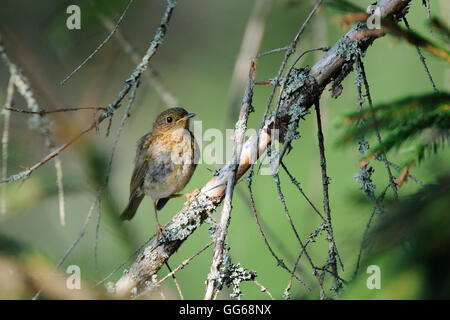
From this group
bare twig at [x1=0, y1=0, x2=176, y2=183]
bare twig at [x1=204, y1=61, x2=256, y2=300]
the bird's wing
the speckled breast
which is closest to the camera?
bare twig at [x1=204, y1=61, x2=256, y2=300]

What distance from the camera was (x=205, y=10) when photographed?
20.6 feet

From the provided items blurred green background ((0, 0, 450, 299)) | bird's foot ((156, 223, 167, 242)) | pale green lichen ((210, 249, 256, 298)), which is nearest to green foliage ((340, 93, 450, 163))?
blurred green background ((0, 0, 450, 299))

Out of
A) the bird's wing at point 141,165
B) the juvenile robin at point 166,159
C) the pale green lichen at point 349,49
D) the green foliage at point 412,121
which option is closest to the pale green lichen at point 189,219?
the pale green lichen at point 349,49

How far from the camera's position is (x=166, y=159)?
3.79 metres

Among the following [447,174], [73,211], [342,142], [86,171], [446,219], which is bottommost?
[446,219]

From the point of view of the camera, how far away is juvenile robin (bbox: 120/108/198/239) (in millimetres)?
3752

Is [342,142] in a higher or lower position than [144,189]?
lower

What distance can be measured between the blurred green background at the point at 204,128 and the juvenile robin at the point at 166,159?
224 mm

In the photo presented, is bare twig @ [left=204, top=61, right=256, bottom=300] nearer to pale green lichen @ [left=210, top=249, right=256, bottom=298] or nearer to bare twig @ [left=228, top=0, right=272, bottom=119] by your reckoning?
pale green lichen @ [left=210, top=249, right=256, bottom=298]

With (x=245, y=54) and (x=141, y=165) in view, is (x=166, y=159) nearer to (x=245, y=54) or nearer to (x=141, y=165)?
(x=141, y=165)

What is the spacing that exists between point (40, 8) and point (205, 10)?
2002 millimetres

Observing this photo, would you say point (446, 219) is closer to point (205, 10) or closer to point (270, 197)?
point (270, 197)

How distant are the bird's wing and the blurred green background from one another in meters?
0.14
